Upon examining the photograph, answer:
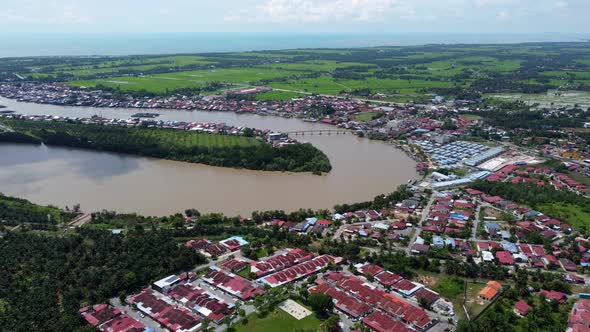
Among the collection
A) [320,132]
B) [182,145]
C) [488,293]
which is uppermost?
[182,145]

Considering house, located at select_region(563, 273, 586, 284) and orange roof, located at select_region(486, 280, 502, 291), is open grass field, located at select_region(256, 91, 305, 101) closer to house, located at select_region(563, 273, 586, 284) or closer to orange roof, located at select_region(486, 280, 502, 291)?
orange roof, located at select_region(486, 280, 502, 291)

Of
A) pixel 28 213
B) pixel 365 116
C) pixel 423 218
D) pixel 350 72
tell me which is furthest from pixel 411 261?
pixel 350 72

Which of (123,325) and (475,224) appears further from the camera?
(475,224)

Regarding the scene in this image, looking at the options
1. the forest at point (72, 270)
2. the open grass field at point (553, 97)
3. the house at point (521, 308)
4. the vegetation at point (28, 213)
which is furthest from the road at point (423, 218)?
the open grass field at point (553, 97)

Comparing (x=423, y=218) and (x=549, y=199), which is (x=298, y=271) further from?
(x=549, y=199)

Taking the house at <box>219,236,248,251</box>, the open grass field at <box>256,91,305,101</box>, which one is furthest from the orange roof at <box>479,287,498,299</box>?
the open grass field at <box>256,91,305,101</box>

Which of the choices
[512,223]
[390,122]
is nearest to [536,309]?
[512,223]

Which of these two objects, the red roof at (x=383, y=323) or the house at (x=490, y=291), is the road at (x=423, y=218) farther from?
the red roof at (x=383, y=323)
